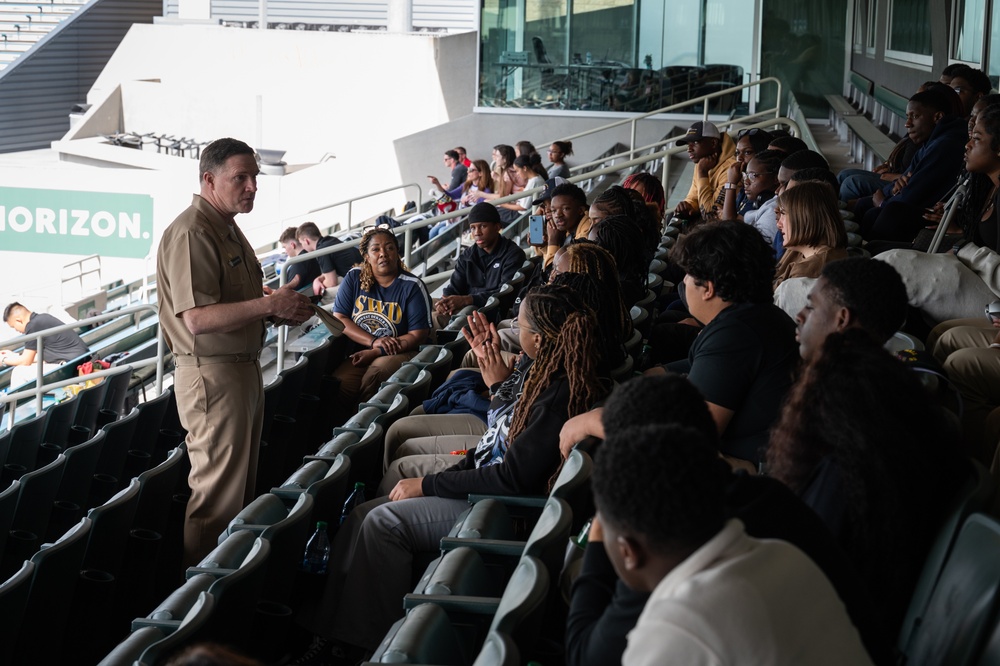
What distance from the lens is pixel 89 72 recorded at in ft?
78.8

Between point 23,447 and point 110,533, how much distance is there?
2.05m

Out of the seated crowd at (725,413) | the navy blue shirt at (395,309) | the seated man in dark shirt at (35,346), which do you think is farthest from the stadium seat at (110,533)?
the seated man in dark shirt at (35,346)

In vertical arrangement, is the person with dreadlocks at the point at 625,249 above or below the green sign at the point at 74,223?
above

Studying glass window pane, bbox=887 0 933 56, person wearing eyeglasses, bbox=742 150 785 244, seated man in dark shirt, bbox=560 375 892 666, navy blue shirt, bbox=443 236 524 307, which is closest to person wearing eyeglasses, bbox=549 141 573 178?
glass window pane, bbox=887 0 933 56

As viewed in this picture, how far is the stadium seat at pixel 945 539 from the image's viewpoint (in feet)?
5.49

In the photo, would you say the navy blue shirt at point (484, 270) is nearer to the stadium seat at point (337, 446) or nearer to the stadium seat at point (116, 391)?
the stadium seat at point (116, 391)


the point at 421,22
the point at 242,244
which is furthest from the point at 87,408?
the point at 421,22

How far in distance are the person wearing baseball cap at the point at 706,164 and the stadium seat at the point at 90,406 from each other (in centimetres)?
380

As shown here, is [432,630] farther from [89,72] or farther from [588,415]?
[89,72]

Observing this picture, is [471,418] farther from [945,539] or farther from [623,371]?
[945,539]

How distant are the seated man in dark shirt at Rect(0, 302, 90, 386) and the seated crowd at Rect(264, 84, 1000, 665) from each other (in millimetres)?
4497

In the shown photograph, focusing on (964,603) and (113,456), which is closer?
(964,603)

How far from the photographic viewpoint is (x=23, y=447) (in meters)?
4.96

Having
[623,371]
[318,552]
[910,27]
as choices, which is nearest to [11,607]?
[318,552]
